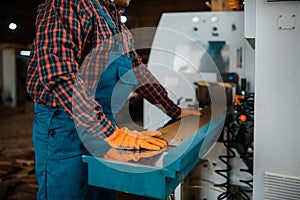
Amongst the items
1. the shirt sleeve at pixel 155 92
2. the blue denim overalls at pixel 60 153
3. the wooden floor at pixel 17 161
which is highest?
the shirt sleeve at pixel 155 92

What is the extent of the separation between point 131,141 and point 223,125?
2.27ft

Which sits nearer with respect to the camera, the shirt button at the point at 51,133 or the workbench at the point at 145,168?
the workbench at the point at 145,168

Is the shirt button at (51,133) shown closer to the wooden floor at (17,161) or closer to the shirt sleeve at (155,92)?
the shirt sleeve at (155,92)

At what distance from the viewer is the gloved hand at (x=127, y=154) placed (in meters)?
0.94

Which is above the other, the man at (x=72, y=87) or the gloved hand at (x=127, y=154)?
the man at (x=72, y=87)

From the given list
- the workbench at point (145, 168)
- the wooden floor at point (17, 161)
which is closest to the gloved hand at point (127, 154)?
the workbench at point (145, 168)

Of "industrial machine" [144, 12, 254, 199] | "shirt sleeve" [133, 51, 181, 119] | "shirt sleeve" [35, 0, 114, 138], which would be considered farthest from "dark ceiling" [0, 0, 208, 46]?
"shirt sleeve" [35, 0, 114, 138]

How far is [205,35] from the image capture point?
2.40 m

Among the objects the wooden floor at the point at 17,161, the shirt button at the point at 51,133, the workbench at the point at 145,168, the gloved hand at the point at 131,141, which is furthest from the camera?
the wooden floor at the point at 17,161

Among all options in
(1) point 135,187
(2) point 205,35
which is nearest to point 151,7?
(2) point 205,35

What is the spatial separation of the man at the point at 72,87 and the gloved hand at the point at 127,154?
24 millimetres

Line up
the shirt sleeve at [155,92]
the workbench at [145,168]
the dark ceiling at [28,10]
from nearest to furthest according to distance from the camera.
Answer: the workbench at [145,168], the shirt sleeve at [155,92], the dark ceiling at [28,10]

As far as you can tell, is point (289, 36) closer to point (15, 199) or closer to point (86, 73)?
point (86, 73)

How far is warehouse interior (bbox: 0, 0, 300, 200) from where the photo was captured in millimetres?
945
